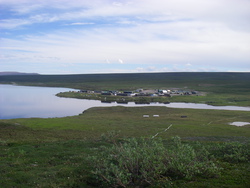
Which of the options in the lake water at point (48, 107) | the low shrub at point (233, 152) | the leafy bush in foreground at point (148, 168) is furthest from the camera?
the lake water at point (48, 107)

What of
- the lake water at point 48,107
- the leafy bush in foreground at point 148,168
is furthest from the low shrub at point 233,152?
the lake water at point 48,107

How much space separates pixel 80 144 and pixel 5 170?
30.4 feet

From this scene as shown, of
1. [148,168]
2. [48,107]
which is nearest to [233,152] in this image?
[148,168]

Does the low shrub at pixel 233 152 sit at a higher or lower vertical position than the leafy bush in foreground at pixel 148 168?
lower

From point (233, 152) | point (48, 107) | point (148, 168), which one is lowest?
point (48, 107)

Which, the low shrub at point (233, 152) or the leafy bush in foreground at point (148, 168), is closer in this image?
the leafy bush in foreground at point (148, 168)

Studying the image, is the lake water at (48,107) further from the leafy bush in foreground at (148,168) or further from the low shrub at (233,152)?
the leafy bush in foreground at (148,168)

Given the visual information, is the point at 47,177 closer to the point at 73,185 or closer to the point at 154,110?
the point at 73,185

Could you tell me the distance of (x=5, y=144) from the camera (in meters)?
22.7

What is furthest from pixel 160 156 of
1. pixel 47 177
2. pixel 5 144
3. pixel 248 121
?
pixel 248 121

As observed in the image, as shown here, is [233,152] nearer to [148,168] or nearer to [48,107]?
[148,168]

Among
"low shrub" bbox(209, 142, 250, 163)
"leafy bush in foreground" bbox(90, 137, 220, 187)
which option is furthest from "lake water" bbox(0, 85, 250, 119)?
"leafy bush in foreground" bbox(90, 137, 220, 187)

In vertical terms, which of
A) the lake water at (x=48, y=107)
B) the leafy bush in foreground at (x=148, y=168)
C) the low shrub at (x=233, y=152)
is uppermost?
the leafy bush in foreground at (x=148, y=168)

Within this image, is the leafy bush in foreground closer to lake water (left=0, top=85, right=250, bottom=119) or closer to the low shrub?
the low shrub
